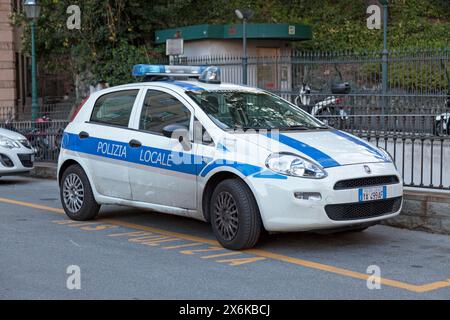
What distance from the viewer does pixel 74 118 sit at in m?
9.49

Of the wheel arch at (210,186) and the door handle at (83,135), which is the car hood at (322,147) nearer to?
the wheel arch at (210,186)

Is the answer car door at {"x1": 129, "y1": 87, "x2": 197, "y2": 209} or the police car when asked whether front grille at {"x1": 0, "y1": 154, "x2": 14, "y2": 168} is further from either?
car door at {"x1": 129, "y1": 87, "x2": 197, "y2": 209}

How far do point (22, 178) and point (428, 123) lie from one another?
24.7 ft

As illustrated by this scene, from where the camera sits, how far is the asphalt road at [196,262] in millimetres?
5969

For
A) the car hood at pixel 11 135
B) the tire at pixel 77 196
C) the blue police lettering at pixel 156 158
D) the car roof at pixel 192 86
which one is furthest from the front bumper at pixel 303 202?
the car hood at pixel 11 135

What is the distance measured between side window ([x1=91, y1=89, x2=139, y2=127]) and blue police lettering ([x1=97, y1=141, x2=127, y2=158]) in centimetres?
26

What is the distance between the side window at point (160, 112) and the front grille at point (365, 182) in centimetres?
179

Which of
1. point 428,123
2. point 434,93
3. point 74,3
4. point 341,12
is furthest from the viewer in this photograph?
point 341,12

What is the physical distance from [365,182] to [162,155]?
214 cm

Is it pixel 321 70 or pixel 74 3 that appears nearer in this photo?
pixel 321 70

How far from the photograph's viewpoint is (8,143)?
13.5m
